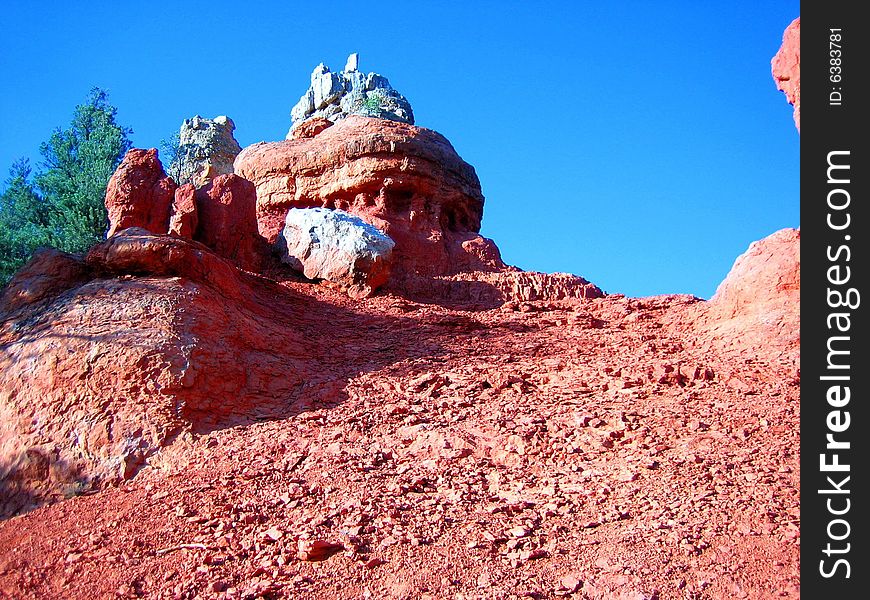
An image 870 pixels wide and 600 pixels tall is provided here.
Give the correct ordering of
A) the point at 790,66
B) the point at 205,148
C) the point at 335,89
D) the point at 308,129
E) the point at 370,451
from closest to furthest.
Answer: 1. the point at 370,451
2. the point at 790,66
3. the point at 308,129
4. the point at 205,148
5. the point at 335,89

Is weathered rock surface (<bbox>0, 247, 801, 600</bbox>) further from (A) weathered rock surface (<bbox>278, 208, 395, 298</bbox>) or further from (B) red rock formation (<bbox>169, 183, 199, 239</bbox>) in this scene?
(B) red rock formation (<bbox>169, 183, 199, 239</bbox>)

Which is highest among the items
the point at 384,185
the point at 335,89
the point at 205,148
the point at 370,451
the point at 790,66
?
the point at 335,89

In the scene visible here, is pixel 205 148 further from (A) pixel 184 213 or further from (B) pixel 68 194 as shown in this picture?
(A) pixel 184 213

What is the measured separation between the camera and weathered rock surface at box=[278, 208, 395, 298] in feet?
34.9

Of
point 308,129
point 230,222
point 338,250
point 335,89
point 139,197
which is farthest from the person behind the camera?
point 335,89

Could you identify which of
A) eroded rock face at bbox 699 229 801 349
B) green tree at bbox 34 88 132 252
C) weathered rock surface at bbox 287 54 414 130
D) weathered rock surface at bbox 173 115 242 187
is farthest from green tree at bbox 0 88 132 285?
weathered rock surface at bbox 287 54 414 130

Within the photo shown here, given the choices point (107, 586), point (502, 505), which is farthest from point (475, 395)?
point (107, 586)

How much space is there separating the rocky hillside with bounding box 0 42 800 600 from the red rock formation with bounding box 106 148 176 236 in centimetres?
5

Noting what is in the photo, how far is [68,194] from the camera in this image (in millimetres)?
15539

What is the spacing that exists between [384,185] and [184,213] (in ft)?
12.6

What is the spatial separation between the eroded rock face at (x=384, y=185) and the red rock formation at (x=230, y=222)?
1.51 m

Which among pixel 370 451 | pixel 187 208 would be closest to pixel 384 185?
pixel 187 208

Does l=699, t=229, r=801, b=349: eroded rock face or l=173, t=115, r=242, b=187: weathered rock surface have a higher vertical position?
l=173, t=115, r=242, b=187: weathered rock surface
